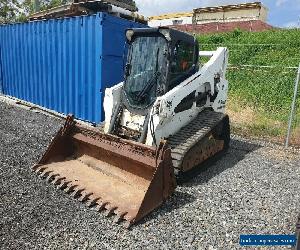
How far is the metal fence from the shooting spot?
349 inches

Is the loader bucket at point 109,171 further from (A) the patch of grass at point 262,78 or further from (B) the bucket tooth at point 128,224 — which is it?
(A) the patch of grass at point 262,78

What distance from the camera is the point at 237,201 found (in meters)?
4.78

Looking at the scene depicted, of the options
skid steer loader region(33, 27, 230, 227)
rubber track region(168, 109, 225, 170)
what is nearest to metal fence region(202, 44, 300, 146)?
rubber track region(168, 109, 225, 170)

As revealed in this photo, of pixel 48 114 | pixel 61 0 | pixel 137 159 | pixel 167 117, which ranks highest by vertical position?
pixel 61 0

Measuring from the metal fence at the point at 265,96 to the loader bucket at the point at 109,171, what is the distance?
474cm

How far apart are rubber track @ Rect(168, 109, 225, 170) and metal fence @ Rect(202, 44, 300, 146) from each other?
2668 mm

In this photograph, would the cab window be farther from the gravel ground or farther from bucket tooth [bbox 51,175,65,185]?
bucket tooth [bbox 51,175,65,185]

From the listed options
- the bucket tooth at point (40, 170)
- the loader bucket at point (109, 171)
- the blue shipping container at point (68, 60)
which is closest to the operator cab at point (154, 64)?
the loader bucket at point (109, 171)

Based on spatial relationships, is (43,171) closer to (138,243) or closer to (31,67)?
(138,243)

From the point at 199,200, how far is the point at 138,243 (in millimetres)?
1395

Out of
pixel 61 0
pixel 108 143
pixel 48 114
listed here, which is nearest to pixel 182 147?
pixel 108 143

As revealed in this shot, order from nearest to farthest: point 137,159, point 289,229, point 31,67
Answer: point 289,229 → point 137,159 → point 31,67

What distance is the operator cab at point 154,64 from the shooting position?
5363 millimetres

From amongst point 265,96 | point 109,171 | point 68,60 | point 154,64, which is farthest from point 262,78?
point 109,171
